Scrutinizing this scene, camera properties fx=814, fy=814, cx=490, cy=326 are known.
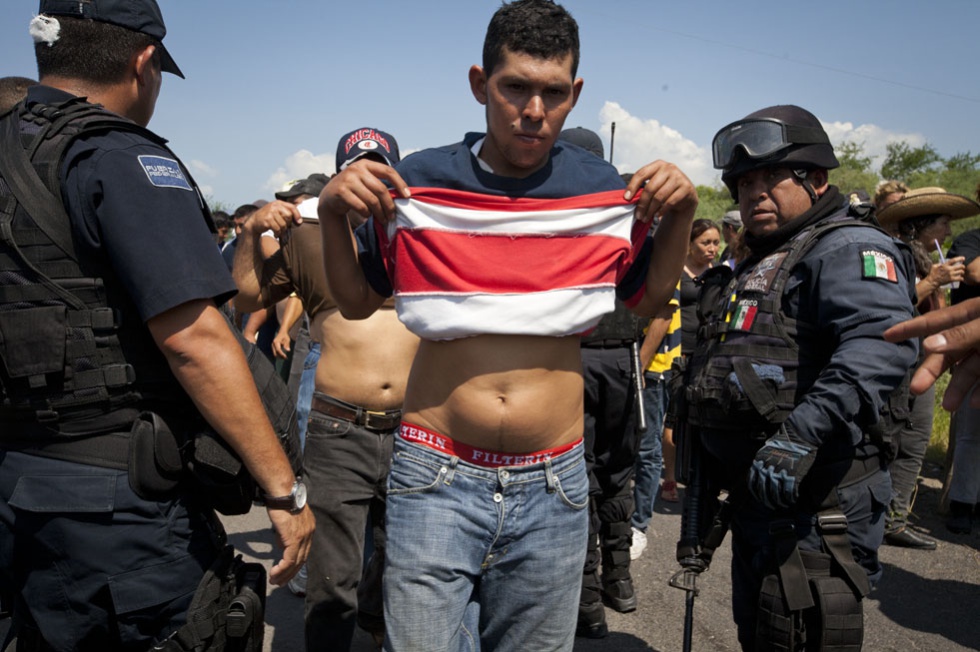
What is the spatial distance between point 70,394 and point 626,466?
11.0 ft

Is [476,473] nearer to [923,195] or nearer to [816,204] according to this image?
[816,204]

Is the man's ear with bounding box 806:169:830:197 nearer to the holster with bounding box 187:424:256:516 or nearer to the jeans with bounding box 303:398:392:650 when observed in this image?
the jeans with bounding box 303:398:392:650

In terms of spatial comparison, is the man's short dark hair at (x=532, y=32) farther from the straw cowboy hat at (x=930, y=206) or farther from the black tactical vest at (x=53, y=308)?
the straw cowboy hat at (x=930, y=206)

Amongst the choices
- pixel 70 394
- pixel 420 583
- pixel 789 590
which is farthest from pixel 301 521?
pixel 789 590

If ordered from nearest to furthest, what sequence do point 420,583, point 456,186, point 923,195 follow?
point 420,583, point 456,186, point 923,195

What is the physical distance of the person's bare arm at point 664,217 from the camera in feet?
7.83

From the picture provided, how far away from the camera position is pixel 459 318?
2.30m

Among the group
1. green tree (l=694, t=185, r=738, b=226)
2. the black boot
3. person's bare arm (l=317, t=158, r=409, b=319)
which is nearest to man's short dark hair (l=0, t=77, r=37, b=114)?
person's bare arm (l=317, t=158, r=409, b=319)

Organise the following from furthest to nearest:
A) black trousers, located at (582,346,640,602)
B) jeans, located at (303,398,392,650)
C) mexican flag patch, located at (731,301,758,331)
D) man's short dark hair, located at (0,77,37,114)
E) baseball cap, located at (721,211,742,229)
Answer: baseball cap, located at (721,211,742,229)
black trousers, located at (582,346,640,602)
jeans, located at (303,398,392,650)
man's short dark hair, located at (0,77,37,114)
mexican flag patch, located at (731,301,758,331)

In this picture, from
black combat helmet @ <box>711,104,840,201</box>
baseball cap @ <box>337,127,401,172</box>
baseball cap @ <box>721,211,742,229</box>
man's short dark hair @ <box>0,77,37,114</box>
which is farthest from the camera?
baseball cap @ <box>721,211,742,229</box>

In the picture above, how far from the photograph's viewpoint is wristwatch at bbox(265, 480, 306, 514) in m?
2.29

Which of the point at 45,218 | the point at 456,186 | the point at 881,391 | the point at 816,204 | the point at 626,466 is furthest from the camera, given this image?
the point at 626,466

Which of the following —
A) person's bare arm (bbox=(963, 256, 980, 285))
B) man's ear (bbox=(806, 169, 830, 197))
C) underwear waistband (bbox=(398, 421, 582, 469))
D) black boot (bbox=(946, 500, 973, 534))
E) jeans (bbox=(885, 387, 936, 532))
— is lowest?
black boot (bbox=(946, 500, 973, 534))

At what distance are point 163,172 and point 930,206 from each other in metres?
5.81
